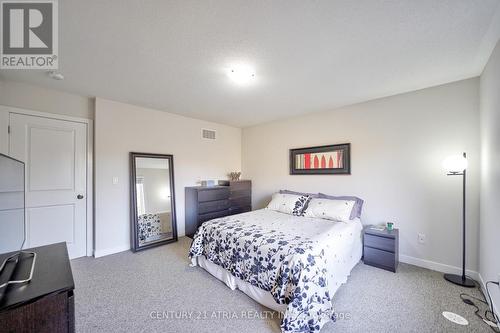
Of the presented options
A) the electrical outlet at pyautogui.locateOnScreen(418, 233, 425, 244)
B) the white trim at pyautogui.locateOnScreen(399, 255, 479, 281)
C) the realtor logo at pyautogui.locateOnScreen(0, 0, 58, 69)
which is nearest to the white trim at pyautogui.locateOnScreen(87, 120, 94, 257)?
the realtor logo at pyautogui.locateOnScreen(0, 0, 58, 69)

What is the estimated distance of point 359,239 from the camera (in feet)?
9.82

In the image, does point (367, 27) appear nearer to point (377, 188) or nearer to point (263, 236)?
point (263, 236)

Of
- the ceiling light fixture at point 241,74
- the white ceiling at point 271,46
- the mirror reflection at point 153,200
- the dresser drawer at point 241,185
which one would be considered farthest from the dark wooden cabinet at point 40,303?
the dresser drawer at point 241,185

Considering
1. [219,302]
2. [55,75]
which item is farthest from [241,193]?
[55,75]

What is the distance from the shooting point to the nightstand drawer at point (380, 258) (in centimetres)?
267

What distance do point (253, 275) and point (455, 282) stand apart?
7.63 ft

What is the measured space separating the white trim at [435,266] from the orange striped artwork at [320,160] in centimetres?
158

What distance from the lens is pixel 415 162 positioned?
2.87 meters

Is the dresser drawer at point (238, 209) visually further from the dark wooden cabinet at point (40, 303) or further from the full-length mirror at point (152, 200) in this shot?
the dark wooden cabinet at point (40, 303)

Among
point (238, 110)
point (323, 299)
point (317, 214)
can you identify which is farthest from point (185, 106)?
point (323, 299)

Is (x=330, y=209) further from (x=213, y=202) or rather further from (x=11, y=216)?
(x=11, y=216)

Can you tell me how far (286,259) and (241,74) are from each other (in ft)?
6.74

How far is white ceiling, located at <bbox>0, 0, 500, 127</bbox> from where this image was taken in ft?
4.88

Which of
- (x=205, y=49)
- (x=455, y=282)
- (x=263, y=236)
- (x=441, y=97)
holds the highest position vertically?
(x=205, y=49)
